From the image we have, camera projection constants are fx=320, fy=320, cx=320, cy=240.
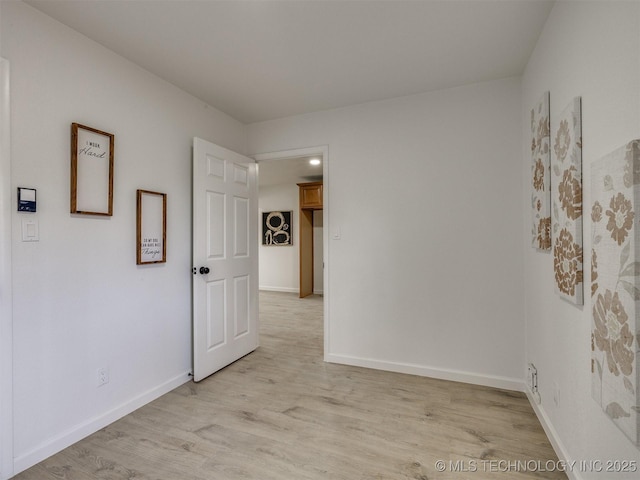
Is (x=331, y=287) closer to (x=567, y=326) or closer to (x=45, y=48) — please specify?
(x=567, y=326)

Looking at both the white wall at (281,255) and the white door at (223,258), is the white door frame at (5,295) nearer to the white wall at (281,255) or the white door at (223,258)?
the white door at (223,258)

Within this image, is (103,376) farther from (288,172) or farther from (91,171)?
(288,172)

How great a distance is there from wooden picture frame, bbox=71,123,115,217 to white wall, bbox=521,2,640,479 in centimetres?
261

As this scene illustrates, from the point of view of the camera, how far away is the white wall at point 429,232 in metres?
2.58

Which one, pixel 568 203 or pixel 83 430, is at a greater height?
pixel 568 203

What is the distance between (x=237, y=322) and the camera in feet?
10.5

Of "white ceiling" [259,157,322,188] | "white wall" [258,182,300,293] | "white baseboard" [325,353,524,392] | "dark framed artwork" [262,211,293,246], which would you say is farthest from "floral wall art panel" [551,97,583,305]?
"dark framed artwork" [262,211,293,246]

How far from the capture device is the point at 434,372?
2775 mm

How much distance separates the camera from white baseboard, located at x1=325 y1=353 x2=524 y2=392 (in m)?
2.55

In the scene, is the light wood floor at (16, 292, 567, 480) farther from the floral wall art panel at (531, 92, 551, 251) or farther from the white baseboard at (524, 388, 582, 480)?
the floral wall art panel at (531, 92, 551, 251)

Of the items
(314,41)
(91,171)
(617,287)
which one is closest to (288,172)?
(314,41)

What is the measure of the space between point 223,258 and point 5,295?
5.12 feet

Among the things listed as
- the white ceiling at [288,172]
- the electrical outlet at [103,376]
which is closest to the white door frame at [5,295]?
the electrical outlet at [103,376]

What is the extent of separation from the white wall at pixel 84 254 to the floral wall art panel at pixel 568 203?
104 inches
